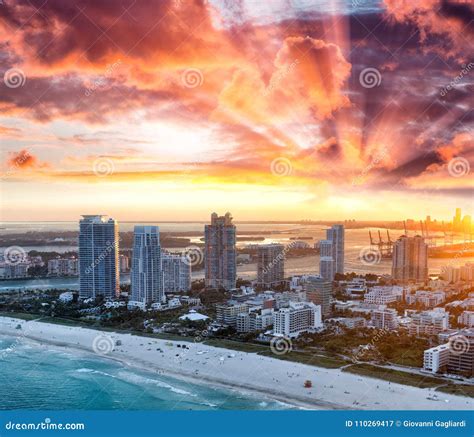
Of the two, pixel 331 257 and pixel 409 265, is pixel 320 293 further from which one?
pixel 409 265

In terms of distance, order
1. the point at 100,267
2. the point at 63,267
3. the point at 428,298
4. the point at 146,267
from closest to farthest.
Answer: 1. the point at 428,298
2. the point at 146,267
3. the point at 100,267
4. the point at 63,267

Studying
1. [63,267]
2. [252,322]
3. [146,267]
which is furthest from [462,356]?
[63,267]

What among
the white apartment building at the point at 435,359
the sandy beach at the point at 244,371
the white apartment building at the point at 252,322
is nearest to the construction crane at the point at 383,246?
the white apartment building at the point at 252,322

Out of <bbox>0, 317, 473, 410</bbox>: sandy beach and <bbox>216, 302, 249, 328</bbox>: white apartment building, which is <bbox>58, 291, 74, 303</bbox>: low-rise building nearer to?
<bbox>0, 317, 473, 410</bbox>: sandy beach

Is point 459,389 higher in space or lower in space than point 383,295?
lower

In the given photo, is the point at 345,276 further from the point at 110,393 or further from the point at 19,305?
the point at 110,393

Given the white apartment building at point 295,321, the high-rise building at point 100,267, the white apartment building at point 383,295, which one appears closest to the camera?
the white apartment building at point 295,321

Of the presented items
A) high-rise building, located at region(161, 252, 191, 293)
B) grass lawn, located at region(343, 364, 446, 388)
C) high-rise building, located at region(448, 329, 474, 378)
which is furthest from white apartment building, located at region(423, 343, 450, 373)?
high-rise building, located at region(161, 252, 191, 293)

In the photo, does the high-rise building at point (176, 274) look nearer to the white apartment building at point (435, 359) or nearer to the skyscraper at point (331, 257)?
the skyscraper at point (331, 257)
